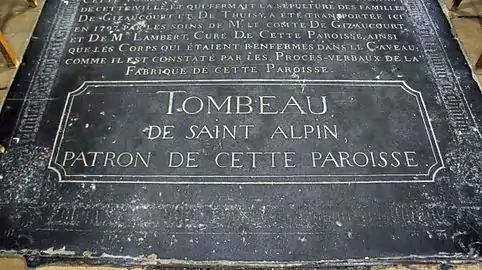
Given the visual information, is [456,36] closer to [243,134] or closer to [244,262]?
[243,134]

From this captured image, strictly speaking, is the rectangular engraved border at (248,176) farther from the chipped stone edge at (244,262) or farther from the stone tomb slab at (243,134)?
→ the chipped stone edge at (244,262)

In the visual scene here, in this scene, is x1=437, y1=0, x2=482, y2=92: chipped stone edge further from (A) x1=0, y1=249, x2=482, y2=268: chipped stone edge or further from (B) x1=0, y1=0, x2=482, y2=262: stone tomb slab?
(A) x1=0, y1=249, x2=482, y2=268: chipped stone edge

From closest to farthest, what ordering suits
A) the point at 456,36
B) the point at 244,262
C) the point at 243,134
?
the point at 244,262 → the point at 243,134 → the point at 456,36

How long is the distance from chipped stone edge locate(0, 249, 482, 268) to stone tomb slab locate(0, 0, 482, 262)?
18 millimetres

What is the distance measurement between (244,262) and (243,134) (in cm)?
58

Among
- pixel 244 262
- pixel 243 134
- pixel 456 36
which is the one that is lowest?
pixel 244 262

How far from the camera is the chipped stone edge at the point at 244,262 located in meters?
1.98

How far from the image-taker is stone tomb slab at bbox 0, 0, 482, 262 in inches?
81.0

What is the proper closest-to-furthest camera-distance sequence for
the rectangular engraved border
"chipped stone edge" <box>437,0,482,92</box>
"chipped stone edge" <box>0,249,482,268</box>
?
1. "chipped stone edge" <box>0,249,482,268</box>
2. the rectangular engraved border
3. "chipped stone edge" <box>437,0,482,92</box>

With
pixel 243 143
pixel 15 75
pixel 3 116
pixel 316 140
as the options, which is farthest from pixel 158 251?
pixel 15 75

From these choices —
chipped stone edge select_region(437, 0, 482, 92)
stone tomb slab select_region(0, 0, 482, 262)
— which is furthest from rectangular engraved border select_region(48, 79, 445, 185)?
chipped stone edge select_region(437, 0, 482, 92)

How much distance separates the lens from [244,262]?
78.3 inches

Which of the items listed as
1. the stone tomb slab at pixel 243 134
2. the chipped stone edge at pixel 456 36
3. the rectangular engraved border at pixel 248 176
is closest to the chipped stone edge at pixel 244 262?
the stone tomb slab at pixel 243 134

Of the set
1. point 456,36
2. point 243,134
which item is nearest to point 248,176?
point 243,134
